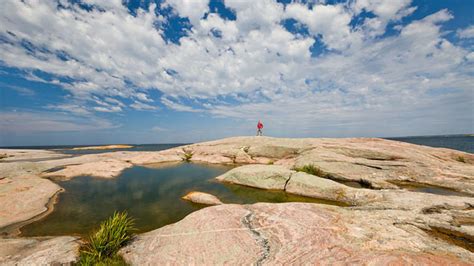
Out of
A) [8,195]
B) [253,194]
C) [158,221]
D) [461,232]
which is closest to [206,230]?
[158,221]

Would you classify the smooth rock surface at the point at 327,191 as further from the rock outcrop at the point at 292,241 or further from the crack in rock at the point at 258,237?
the crack in rock at the point at 258,237

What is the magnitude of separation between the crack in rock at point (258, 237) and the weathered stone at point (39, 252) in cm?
647

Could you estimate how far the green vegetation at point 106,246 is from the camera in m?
6.83

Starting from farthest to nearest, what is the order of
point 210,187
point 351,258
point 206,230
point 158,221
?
point 210,187 < point 158,221 < point 206,230 < point 351,258

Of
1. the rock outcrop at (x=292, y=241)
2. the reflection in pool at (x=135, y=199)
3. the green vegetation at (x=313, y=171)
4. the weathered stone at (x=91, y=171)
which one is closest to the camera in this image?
the rock outcrop at (x=292, y=241)

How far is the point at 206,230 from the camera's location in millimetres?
8219

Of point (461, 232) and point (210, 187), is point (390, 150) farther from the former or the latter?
point (210, 187)

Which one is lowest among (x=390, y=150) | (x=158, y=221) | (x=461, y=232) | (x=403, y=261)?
(x=158, y=221)

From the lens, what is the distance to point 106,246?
284 inches

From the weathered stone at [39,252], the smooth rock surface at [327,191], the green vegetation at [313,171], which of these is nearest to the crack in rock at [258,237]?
the weathered stone at [39,252]

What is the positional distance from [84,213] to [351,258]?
15.6 meters

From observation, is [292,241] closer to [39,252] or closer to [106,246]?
[106,246]

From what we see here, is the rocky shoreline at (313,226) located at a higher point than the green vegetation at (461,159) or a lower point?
lower

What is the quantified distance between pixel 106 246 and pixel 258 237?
5826mm
